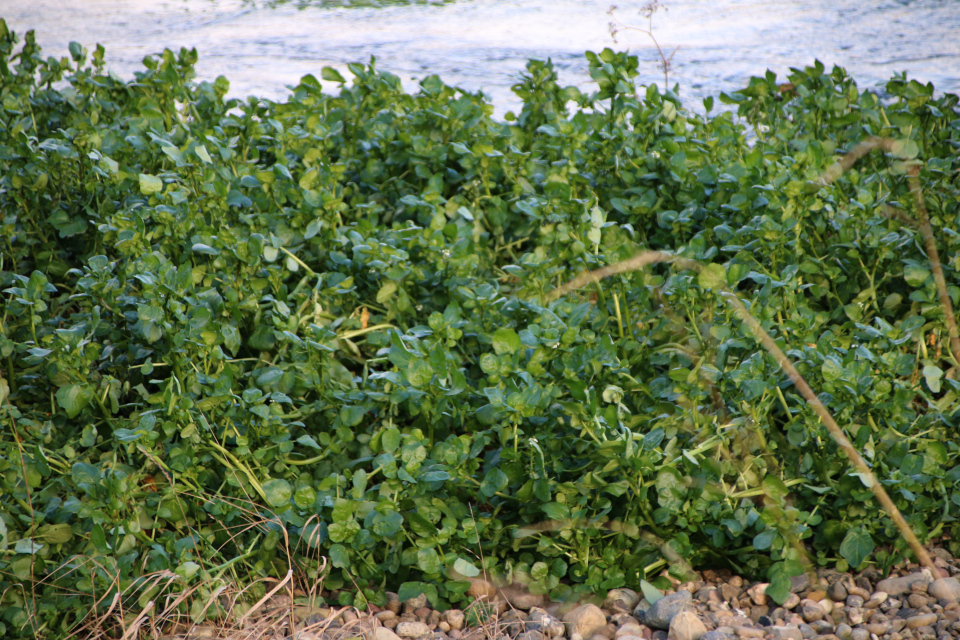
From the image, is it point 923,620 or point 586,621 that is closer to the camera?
point 923,620

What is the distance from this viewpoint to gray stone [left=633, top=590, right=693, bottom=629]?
1.66 meters

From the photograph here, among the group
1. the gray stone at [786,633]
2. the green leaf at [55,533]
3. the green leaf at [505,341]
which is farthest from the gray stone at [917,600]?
Result: the green leaf at [55,533]

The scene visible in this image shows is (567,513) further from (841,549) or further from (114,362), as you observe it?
(114,362)

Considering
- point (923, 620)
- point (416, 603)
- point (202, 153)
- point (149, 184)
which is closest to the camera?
point (923, 620)

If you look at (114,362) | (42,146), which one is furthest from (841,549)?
(42,146)

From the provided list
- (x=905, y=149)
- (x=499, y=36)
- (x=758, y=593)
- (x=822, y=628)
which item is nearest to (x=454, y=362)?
(x=758, y=593)

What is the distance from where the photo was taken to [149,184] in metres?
2.32

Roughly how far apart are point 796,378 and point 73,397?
5.02ft

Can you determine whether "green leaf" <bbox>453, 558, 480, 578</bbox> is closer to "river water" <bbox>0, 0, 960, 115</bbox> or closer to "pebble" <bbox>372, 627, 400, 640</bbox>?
"pebble" <bbox>372, 627, 400, 640</bbox>

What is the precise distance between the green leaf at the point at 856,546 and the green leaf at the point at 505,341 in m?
0.78

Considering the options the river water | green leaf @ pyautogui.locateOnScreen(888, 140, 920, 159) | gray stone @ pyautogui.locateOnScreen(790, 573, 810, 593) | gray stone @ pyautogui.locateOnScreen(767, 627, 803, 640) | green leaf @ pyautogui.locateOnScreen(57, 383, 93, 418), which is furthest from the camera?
the river water

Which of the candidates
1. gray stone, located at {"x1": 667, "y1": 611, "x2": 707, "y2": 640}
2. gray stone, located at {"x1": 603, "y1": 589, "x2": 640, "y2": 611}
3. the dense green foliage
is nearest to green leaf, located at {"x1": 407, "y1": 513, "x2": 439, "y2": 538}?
the dense green foliage

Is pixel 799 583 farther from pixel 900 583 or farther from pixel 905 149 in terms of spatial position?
pixel 905 149

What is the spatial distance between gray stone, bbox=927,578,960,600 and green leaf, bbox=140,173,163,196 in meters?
2.05
